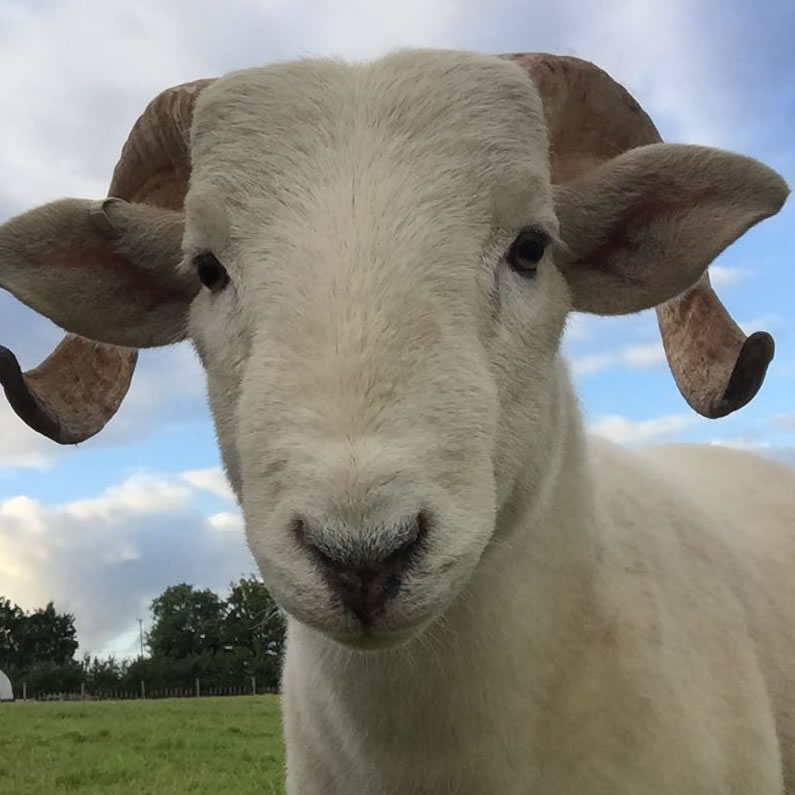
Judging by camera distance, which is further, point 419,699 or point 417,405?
point 419,699

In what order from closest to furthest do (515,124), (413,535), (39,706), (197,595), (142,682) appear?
(413,535) → (515,124) → (39,706) → (142,682) → (197,595)

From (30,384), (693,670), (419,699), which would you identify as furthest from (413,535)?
(30,384)

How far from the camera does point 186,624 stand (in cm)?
8644

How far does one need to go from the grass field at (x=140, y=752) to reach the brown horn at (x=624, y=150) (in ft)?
28.3

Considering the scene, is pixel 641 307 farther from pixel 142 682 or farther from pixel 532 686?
pixel 142 682

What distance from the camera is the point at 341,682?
4035mm

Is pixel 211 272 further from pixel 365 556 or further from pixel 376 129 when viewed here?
pixel 365 556

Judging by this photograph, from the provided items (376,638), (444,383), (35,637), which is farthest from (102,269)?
(35,637)

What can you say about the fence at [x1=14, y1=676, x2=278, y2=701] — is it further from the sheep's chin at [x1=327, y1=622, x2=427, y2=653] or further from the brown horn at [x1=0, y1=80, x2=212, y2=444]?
the sheep's chin at [x1=327, y1=622, x2=427, y2=653]

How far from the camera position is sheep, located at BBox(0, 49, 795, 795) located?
285 cm

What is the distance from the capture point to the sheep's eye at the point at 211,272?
3686 millimetres

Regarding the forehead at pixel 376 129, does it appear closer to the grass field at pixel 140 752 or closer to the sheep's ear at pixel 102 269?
the sheep's ear at pixel 102 269

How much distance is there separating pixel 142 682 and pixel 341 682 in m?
79.7

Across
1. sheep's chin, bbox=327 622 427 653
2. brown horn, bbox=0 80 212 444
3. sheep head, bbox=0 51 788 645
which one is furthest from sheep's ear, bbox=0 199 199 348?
sheep's chin, bbox=327 622 427 653
